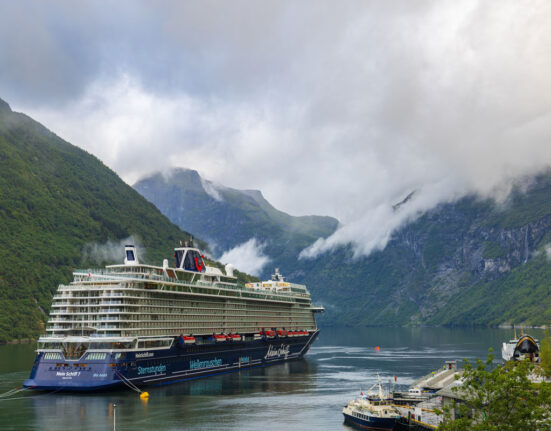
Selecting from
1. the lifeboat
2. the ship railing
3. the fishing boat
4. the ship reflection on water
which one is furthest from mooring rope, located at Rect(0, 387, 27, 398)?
the fishing boat

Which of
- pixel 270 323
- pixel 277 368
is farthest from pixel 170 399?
pixel 270 323

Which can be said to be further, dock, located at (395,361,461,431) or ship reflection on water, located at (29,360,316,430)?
ship reflection on water, located at (29,360,316,430)

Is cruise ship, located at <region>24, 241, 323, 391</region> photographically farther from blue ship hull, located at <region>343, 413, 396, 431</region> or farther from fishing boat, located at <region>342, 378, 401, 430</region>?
blue ship hull, located at <region>343, 413, 396, 431</region>

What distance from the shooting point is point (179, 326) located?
11681 cm

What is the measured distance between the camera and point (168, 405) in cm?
8869

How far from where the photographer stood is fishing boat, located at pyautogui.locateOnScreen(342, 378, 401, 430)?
75000 mm

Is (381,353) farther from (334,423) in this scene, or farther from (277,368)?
(334,423)

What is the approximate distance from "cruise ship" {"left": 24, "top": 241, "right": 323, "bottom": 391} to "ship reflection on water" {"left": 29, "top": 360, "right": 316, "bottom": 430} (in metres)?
3.03

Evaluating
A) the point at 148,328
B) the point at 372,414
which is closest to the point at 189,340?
the point at 148,328

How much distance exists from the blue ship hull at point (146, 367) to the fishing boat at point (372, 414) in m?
36.2

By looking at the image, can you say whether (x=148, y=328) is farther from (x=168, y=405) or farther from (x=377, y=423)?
(x=377, y=423)

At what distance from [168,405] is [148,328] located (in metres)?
20.7

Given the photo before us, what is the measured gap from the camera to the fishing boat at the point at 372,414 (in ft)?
246

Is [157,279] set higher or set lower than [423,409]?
higher
